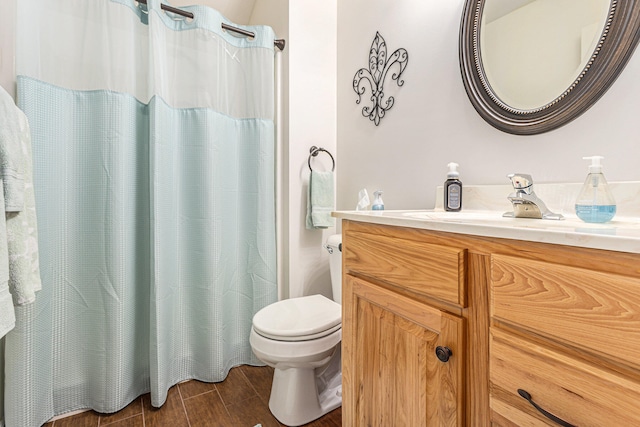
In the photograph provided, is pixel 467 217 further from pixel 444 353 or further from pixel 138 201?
pixel 138 201

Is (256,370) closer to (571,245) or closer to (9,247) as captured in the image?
(9,247)

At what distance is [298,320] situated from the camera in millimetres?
1297

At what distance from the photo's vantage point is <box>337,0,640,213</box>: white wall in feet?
2.65

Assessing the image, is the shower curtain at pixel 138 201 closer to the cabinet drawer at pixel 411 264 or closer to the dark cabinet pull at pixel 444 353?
the cabinet drawer at pixel 411 264

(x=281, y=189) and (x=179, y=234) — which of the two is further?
(x=281, y=189)

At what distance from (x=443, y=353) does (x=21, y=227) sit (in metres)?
1.31

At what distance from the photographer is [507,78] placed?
40.7 inches

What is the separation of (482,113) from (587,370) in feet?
2.95

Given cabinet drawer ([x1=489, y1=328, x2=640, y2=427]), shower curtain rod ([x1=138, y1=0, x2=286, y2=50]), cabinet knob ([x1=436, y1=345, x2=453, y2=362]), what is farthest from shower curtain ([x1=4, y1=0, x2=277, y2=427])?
cabinet drawer ([x1=489, y1=328, x2=640, y2=427])

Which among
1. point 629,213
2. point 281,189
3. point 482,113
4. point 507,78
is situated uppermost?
point 507,78

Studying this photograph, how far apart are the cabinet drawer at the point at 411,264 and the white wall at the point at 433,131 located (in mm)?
536

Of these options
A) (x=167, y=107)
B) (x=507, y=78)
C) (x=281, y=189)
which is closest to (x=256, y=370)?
(x=281, y=189)

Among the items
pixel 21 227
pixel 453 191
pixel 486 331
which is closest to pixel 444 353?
pixel 486 331

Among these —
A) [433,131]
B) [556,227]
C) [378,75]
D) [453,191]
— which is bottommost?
[556,227]
